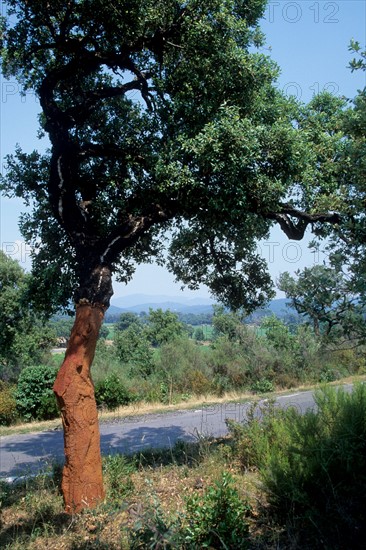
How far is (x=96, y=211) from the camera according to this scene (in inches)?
332

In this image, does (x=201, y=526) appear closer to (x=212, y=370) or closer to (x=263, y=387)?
(x=263, y=387)

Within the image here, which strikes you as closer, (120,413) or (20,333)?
(120,413)

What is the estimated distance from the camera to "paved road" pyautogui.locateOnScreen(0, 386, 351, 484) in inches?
418

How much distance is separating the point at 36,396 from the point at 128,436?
6524 millimetres

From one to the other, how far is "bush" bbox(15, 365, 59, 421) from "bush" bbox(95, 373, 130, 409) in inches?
66.7

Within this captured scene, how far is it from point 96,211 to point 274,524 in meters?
5.52

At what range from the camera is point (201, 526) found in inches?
177

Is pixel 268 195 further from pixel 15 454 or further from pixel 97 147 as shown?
pixel 15 454

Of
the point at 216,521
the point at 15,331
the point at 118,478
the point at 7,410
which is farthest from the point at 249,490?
the point at 15,331

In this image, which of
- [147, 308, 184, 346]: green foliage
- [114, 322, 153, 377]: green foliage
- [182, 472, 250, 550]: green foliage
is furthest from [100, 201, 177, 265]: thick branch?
[147, 308, 184, 346]: green foliage

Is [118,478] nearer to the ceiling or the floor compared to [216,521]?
nearer to the floor

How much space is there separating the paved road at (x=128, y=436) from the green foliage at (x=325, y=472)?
137 inches

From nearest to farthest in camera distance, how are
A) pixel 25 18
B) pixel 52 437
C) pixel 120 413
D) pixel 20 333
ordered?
1. pixel 25 18
2. pixel 52 437
3. pixel 120 413
4. pixel 20 333

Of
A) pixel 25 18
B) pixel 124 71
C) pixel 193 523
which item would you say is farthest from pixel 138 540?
pixel 25 18
